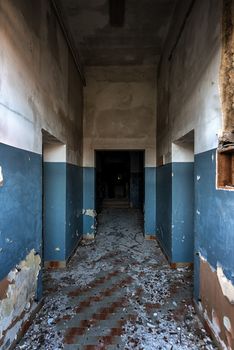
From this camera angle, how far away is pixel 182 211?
11.5 feet

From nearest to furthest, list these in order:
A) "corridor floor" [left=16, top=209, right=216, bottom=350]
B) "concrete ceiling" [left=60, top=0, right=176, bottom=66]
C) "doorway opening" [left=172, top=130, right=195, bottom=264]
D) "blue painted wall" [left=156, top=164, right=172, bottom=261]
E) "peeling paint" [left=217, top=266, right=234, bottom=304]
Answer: "peeling paint" [left=217, top=266, right=234, bottom=304] < "corridor floor" [left=16, top=209, right=216, bottom=350] < "concrete ceiling" [left=60, top=0, right=176, bottom=66] < "doorway opening" [left=172, top=130, right=195, bottom=264] < "blue painted wall" [left=156, top=164, right=172, bottom=261]

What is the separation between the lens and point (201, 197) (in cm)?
228

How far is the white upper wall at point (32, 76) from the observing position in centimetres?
171

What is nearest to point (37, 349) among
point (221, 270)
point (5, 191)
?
point (5, 191)

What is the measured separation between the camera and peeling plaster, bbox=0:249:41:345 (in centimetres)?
173

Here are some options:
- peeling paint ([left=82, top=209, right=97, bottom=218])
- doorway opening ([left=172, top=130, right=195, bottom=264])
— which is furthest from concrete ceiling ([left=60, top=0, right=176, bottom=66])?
peeling paint ([left=82, top=209, right=97, bottom=218])

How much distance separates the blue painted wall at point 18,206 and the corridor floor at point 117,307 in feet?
2.48

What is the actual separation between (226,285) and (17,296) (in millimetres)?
1721

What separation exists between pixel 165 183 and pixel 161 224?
93 cm

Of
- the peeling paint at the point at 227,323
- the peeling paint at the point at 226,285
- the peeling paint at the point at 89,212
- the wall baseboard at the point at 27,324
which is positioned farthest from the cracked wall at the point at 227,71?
the peeling paint at the point at 89,212

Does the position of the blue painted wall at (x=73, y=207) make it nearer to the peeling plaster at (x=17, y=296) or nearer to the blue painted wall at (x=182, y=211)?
the peeling plaster at (x=17, y=296)

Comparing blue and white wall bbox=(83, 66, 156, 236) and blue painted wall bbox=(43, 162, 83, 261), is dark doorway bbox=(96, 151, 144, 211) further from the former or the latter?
blue painted wall bbox=(43, 162, 83, 261)

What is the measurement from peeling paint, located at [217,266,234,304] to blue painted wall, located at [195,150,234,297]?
0.05 m

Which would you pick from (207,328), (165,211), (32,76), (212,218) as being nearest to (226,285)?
(212,218)
